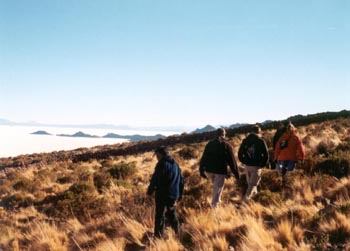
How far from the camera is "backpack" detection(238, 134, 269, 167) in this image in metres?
9.58

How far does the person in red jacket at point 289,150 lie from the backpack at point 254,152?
1934 mm

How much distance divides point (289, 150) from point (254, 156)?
2.08 meters

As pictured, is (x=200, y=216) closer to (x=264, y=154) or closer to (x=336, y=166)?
(x=264, y=154)

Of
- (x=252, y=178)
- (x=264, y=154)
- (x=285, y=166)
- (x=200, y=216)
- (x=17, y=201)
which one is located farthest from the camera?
(x=17, y=201)

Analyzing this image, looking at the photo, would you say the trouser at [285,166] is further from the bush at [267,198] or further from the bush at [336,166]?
the bush at [267,198]

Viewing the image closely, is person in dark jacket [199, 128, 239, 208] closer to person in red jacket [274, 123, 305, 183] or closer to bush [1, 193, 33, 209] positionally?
person in red jacket [274, 123, 305, 183]

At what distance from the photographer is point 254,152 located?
9609 mm

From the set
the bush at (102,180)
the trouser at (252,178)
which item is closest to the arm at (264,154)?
the trouser at (252,178)

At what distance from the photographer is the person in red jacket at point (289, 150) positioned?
36.9 feet

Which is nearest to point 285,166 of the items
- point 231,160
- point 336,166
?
point 336,166

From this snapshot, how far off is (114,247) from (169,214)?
1212 millimetres

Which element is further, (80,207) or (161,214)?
(80,207)

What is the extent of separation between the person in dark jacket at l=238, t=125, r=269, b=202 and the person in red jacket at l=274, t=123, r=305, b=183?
1789mm

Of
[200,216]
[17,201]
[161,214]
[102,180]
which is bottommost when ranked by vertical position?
[17,201]
